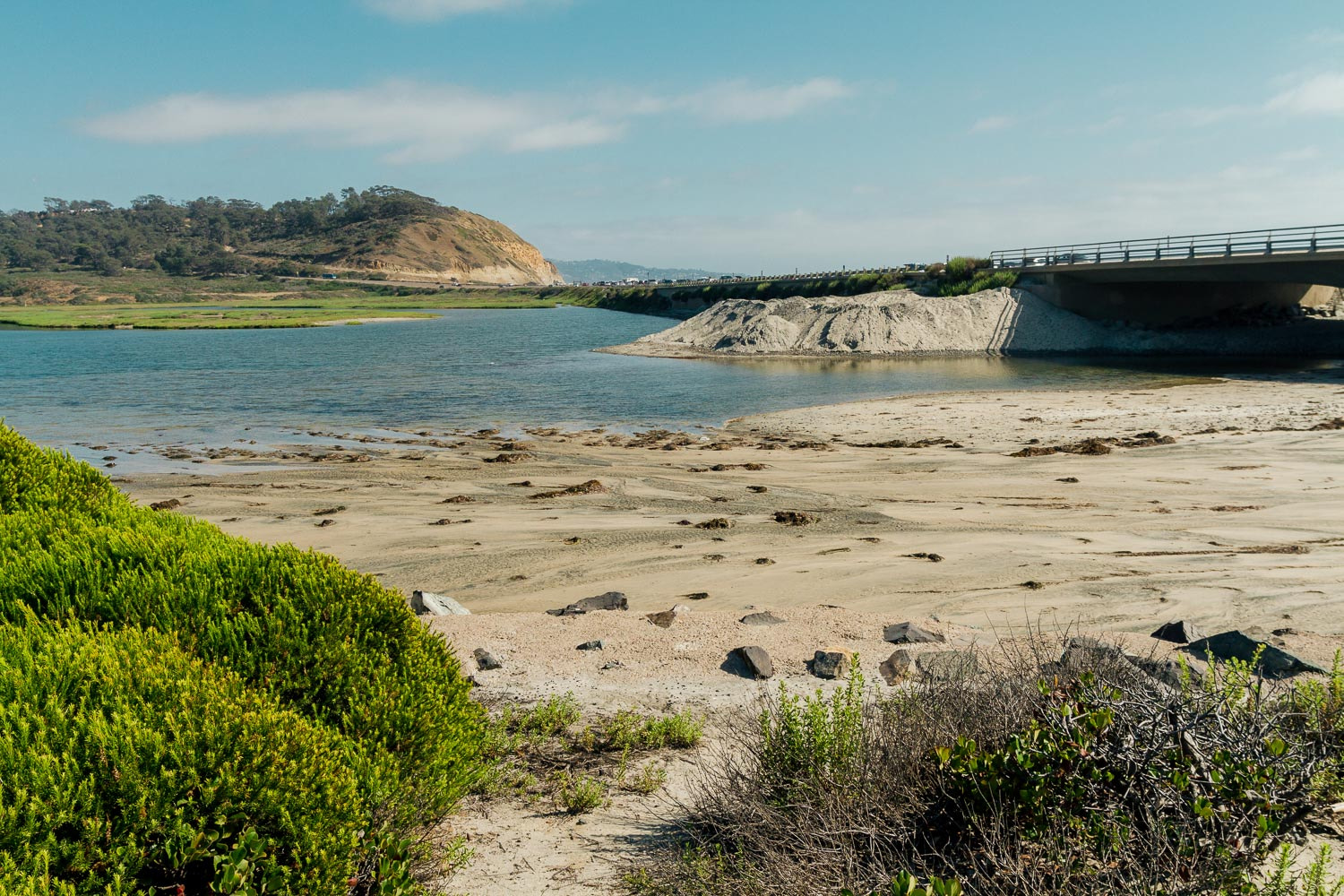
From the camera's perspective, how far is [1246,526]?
12.1 metres

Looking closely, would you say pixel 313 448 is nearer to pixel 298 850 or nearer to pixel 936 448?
pixel 936 448

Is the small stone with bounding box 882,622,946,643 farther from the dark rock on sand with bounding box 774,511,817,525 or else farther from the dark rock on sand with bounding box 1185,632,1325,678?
the dark rock on sand with bounding box 774,511,817,525

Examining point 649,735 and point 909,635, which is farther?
point 909,635

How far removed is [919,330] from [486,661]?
1823 inches

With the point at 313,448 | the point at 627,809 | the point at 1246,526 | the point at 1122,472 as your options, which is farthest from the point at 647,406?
the point at 627,809

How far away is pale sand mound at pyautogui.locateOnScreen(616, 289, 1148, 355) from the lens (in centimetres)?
4838

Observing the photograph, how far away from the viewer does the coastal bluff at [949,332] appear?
1785 inches

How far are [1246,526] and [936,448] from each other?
8812 millimetres

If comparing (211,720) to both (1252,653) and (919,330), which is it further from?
(919,330)

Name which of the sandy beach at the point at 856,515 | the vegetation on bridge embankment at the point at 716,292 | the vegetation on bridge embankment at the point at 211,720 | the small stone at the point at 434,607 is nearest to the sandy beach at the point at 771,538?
the sandy beach at the point at 856,515

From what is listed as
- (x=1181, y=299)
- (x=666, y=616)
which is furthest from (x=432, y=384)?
(x=1181, y=299)

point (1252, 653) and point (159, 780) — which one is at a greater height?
point (159, 780)

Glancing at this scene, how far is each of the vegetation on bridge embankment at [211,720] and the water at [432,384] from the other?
21.7m

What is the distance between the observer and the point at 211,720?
3.11 meters
